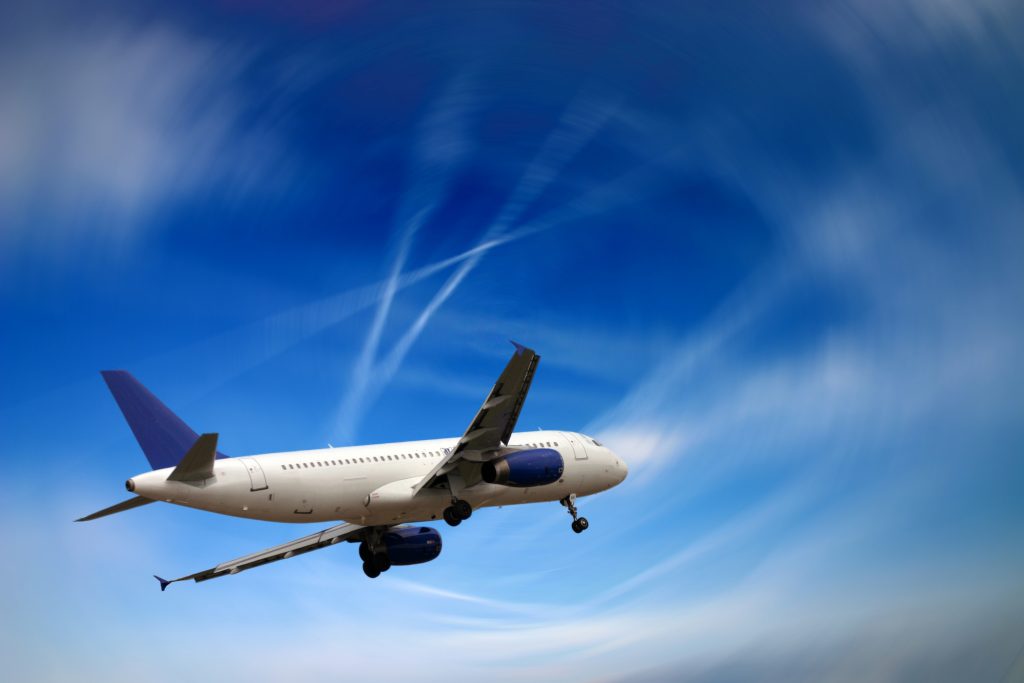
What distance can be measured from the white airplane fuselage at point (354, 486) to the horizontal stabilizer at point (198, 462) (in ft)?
0.83

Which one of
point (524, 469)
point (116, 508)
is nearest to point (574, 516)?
point (524, 469)

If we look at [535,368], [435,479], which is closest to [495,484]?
[435,479]

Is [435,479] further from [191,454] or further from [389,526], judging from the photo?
[191,454]

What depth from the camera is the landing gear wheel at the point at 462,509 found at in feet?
136

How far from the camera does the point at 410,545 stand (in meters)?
46.1

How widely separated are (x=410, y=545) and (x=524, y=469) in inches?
305

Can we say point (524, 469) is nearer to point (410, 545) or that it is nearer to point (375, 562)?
point (410, 545)

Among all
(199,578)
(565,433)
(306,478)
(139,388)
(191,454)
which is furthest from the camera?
(565,433)

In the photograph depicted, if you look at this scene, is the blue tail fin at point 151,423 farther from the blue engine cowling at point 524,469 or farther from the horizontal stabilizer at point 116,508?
the blue engine cowling at point 524,469

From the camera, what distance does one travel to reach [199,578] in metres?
44.5

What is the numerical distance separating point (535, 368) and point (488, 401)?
2.11m

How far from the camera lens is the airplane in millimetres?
36250

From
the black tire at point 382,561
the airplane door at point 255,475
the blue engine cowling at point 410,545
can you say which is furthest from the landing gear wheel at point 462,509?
the airplane door at point 255,475

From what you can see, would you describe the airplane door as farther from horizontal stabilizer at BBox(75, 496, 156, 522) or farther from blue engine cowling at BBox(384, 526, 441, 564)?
blue engine cowling at BBox(384, 526, 441, 564)
